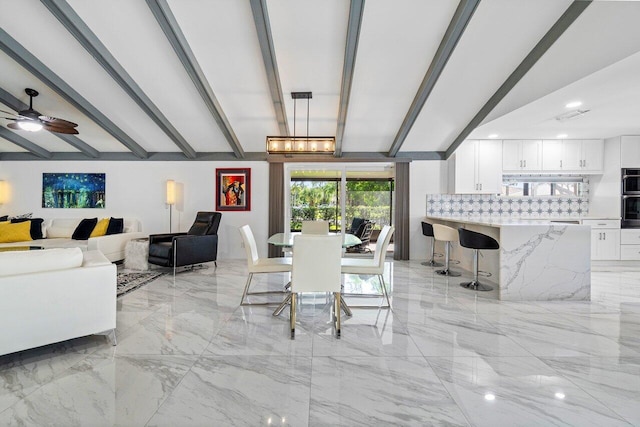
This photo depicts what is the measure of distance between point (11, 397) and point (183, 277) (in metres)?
3.06

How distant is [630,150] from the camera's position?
5602 millimetres

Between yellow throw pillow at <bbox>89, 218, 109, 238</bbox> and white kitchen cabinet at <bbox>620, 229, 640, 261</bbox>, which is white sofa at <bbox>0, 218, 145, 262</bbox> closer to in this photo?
yellow throw pillow at <bbox>89, 218, 109, 238</bbox>

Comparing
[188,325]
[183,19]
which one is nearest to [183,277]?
[188,325]

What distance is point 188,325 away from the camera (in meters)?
2.97

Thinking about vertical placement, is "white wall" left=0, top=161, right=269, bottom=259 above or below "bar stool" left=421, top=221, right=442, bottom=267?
above

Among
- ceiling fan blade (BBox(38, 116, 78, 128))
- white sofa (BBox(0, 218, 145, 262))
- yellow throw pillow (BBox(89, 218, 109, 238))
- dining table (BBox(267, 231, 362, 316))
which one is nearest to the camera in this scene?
dining table (BBox(267, 231, 362, 316))

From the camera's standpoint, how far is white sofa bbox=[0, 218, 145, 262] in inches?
211

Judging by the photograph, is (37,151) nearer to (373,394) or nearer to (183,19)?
(183,19)

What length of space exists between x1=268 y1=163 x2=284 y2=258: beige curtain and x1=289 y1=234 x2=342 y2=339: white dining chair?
12.3 ft

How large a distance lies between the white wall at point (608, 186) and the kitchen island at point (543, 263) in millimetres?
2918

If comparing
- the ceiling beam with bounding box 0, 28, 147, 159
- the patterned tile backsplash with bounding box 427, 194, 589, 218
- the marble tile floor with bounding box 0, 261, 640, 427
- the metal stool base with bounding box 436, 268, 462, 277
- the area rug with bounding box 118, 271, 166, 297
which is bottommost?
the marble tile floor with bounding box 0, 261, 640, 427

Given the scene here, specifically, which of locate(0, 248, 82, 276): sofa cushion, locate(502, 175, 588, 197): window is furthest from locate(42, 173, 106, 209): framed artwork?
locate(502, 175, 588, 197): window

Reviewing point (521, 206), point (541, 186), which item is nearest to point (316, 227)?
point (521, 206)

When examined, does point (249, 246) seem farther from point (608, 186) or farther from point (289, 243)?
point (608, 186)
